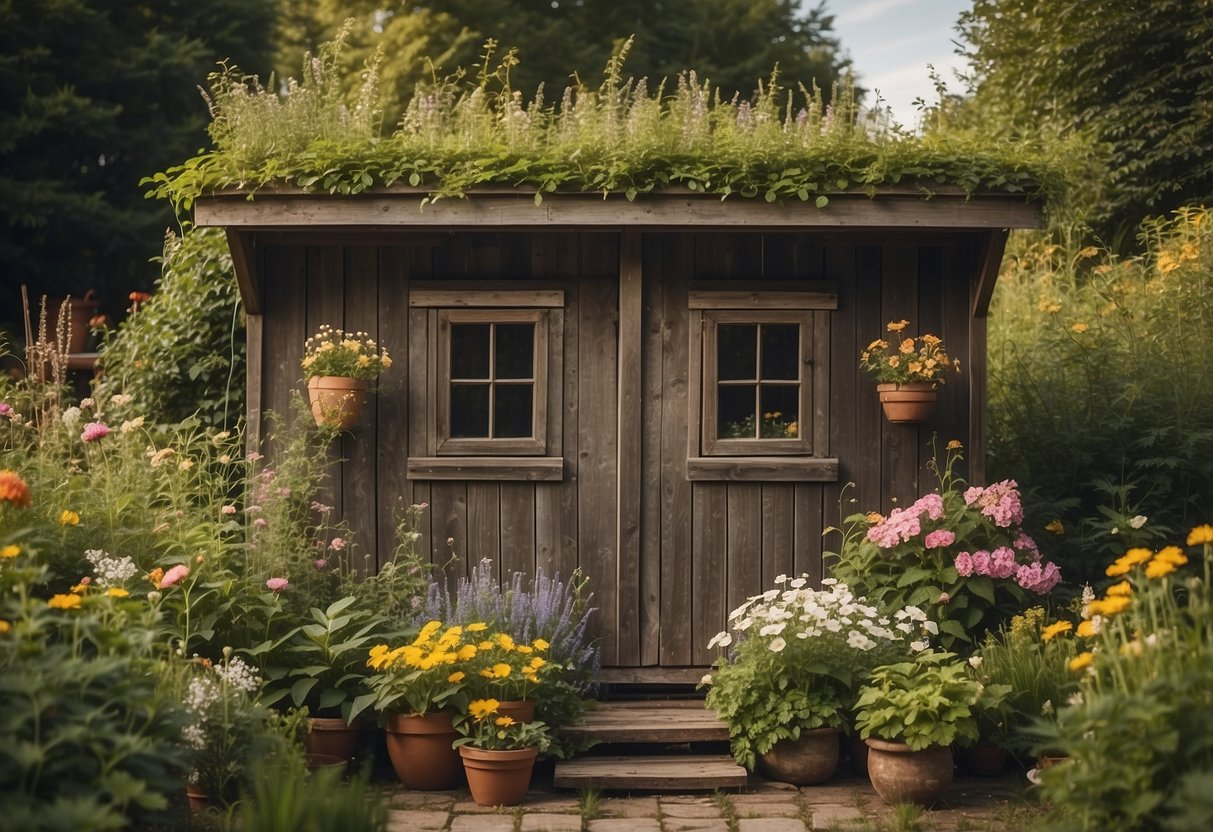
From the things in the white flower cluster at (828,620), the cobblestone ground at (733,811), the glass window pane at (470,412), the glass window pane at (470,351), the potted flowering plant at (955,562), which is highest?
the glass window pane at (470,351)

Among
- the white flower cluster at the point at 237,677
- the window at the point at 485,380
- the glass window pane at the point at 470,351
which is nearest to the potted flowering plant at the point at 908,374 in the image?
the window at the point at 485,380

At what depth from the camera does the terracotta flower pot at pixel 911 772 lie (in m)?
5.48

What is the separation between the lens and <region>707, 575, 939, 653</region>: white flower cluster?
19.1 feet

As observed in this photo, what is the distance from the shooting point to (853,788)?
588 centimetres

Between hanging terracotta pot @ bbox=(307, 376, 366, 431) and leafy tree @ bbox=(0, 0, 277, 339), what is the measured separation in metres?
9.37

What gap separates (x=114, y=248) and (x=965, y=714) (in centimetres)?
1322

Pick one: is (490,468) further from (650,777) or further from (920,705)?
(920,705)

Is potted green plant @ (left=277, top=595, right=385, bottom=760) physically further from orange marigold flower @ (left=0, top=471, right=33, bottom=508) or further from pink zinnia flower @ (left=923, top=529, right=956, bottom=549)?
pink zinnia flower @ (left=923, top=529, right=956, bottom=549)

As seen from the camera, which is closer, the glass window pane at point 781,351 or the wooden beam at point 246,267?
the wooden beam at point 246,267

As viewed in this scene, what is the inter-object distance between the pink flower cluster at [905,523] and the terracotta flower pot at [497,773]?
215cm

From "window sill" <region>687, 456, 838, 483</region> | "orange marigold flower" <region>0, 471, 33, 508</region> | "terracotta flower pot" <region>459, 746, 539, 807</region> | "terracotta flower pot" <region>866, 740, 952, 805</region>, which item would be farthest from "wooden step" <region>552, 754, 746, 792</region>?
"orange marigold flower" <region>0, 471, 33, 508</region>

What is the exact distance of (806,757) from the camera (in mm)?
5871

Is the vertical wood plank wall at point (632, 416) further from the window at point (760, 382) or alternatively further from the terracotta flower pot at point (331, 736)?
the terracotta flower pot at point (331, 736)

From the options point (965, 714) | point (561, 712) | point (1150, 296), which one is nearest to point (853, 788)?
point (965, 714)
